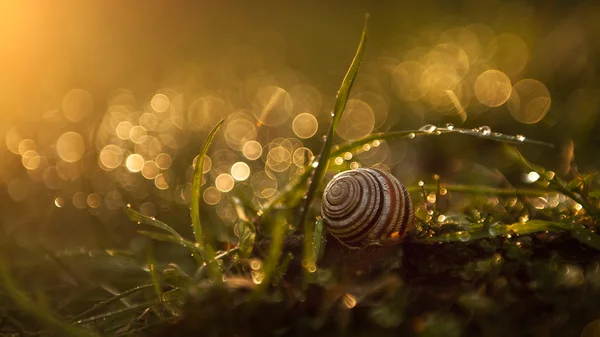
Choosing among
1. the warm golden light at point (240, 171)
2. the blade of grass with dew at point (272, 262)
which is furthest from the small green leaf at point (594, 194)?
the warm golden light at point (240, 171)

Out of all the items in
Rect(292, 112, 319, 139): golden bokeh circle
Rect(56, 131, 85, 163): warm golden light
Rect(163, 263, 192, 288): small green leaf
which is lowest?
Rect(56, 131, 85, 163): warm golden light

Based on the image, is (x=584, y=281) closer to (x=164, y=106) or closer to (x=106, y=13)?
(x=164, y=106)

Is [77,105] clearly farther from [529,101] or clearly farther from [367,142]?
[367,142]

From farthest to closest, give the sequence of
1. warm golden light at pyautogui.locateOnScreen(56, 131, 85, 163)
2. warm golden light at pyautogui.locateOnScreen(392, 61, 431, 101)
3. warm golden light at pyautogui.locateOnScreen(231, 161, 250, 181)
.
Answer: warm golden light at pyautogui.locateOnScreen(392, 61, 431, 101) < warm golden light at pyautogui.locateOnScreen(56, 131, 85, 163) < warm golden light at pyautogui.locateOnScreen(231, 161, 250, 181)

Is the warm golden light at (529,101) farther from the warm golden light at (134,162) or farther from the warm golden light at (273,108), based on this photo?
the warm golden light at (134,162)

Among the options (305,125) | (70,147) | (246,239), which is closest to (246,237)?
(246,239)

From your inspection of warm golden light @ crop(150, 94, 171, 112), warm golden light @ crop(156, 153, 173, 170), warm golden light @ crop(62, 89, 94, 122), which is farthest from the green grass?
warm golden light @ crop(150, 94, 171, 112)

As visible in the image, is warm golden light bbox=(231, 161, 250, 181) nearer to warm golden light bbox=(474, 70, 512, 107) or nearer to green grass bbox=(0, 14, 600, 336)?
warm golden light bbox=(474, 70, 512, 107)
